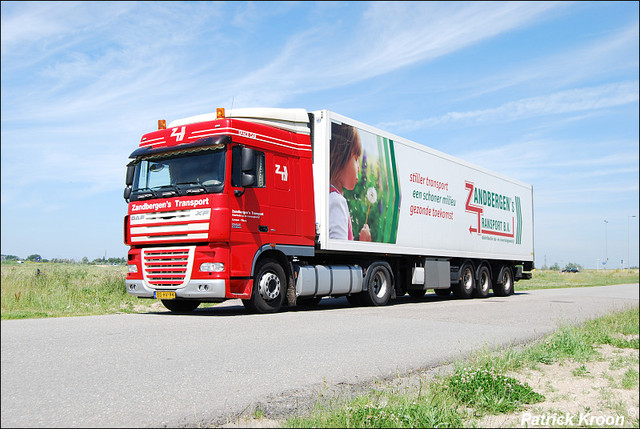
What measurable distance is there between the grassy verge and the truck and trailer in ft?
18.1

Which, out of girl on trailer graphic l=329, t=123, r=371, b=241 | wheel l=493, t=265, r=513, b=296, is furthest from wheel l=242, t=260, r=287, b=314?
wheel l=493, t=265, r=513, b=296

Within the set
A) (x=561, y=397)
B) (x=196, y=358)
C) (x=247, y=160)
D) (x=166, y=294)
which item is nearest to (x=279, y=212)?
(x=247, y=160)

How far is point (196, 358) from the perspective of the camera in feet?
21.1

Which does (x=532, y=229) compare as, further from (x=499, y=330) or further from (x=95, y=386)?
(x=95, y=386)

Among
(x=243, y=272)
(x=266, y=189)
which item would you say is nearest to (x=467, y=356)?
(x=243, y=272)

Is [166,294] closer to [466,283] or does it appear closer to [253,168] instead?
[253,168]

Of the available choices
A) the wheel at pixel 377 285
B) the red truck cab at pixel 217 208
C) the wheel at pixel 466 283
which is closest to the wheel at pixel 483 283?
the wheel at pixel 466 283

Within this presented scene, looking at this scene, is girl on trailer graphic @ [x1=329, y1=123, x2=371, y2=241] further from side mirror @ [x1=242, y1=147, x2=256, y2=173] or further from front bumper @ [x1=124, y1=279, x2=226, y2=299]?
front bumper @ [x1=124, y1=279, x2=226, y2=299]

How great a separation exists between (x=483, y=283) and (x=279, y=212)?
37.6 feet

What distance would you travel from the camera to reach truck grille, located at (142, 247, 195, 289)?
11.0m

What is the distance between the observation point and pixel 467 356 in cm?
722

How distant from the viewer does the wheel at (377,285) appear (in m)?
14.8

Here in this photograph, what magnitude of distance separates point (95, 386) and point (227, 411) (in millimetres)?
1193

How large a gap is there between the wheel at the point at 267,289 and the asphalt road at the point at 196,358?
66 centimetres
